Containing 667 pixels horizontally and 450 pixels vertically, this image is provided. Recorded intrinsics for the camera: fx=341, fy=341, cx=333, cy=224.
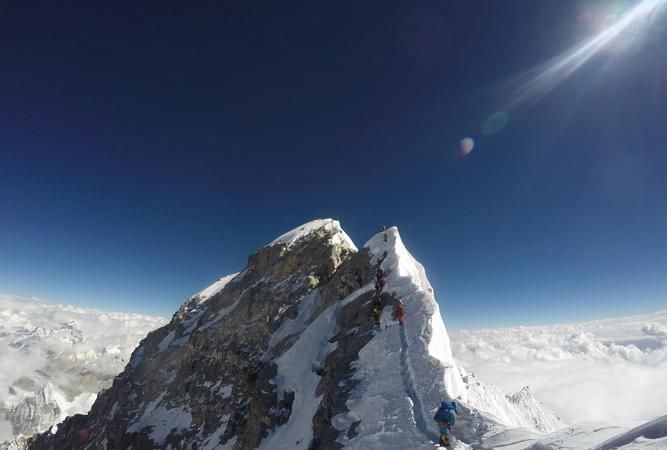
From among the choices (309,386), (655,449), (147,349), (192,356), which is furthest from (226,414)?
(655,449)

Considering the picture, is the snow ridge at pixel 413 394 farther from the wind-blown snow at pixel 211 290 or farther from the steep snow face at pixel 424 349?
the wind-blown snow at pixel 211 290

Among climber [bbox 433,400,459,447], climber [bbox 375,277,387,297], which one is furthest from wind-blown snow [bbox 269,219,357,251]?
climber [bbox 433,400,459,447]

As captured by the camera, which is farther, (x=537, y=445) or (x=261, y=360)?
(x=261, y=360)

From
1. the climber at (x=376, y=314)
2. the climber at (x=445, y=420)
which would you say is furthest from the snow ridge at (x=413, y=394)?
the climber at (x=376, y=314)

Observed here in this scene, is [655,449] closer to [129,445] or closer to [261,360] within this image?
[261,360]

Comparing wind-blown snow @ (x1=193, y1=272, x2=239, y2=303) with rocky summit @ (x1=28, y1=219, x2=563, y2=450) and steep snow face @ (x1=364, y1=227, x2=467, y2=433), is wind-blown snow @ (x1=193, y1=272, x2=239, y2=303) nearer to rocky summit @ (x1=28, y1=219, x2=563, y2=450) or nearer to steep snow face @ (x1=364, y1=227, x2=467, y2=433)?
rocky summit @ (x1=28, y1=219, x2=563, y2=450)

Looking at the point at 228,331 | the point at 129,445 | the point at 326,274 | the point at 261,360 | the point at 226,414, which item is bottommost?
the point at 129,445

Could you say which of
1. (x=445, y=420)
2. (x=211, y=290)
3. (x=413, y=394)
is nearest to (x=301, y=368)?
(x=413, y=394)
